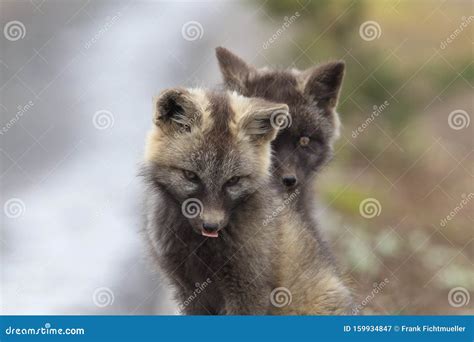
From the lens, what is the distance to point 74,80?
30.1 feet

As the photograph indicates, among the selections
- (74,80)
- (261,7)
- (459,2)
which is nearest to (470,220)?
(459,2)

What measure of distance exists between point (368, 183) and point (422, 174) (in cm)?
84

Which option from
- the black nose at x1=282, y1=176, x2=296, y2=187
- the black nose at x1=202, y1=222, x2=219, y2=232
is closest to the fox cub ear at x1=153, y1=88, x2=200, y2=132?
the black nose at x1=202, y1=222, x2=219, y2=232

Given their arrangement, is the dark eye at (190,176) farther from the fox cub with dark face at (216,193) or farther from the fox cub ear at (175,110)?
the fox cub ear at (175,110)

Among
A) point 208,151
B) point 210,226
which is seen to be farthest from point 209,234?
point 208,151

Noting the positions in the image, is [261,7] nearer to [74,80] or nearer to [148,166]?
[74,80]

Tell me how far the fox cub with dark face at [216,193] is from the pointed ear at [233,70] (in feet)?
3.56

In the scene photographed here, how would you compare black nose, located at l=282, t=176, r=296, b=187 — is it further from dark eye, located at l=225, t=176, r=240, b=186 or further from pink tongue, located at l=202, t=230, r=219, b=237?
pink tongue, located at l=202, t=230, r=219, b=237

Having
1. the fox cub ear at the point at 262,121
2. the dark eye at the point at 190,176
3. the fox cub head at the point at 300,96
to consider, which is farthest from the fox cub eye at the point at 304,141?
the dark eye at the point at 190,176

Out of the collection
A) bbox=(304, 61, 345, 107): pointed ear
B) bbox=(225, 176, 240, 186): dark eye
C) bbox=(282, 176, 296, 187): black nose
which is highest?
bbox=(304, 61, 345, 107): pointed ear

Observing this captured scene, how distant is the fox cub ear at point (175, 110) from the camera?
596cm

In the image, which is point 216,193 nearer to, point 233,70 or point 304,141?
point 304,141

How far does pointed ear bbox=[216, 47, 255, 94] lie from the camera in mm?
7488

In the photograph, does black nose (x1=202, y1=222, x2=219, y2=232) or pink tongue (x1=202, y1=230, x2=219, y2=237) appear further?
pink tongue (x1=202, y1=230, x2=219, y2=237)
